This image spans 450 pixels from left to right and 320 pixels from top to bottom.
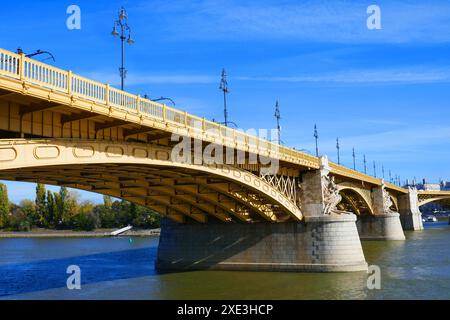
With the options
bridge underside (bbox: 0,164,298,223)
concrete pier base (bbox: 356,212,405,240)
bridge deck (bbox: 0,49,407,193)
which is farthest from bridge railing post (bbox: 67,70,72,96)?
concrete pier base (bbox: 356,212,405,240)

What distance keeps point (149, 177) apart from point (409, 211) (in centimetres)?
7213

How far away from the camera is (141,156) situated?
76.6 ft

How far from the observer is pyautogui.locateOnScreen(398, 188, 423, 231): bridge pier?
90.6m

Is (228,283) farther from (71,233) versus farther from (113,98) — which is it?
(71,233)

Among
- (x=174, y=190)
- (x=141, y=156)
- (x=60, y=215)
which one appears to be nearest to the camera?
(x=141, y=156)

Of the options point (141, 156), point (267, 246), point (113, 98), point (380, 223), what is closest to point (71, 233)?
point (380, 223)

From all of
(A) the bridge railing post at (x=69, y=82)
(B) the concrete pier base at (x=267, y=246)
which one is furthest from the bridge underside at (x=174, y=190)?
(A) the bridge railing post at (x=69, y=82)

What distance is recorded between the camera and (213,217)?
135ft

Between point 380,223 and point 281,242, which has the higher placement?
point 380,223

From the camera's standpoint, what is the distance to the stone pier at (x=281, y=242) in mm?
36281

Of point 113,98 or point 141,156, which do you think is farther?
point 141,156

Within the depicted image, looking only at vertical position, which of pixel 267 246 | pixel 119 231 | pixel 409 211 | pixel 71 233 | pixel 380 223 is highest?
pixel 409 211
